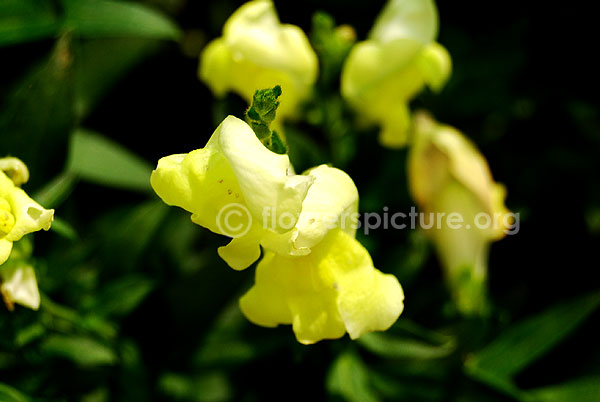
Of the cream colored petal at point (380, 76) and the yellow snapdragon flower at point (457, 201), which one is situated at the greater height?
the cream colored petal at point (380, 76)

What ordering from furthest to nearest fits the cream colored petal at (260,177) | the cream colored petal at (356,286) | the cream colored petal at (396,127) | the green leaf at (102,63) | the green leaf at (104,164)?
the green leaf at (102,63) → the green leaf at (104,164) → the cream colored petal at (396,127) → the cream colored petal at (356,286) → the cream colored petal at (260,177)

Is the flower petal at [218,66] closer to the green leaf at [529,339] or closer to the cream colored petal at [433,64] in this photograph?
the cream colored petal at [433,64]

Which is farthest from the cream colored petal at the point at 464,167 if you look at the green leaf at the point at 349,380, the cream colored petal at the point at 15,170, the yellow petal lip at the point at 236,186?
the cream colored petal at the point at 15,170

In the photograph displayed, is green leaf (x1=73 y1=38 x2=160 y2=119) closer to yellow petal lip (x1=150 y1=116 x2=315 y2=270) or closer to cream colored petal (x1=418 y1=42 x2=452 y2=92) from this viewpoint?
cream colored petal (x1=418 y1=42 x2=452 y2=92)

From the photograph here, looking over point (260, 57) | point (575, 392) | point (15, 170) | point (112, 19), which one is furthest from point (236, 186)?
point (575, 392)

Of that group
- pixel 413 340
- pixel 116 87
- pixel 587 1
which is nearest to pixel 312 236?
pixel 413 340
